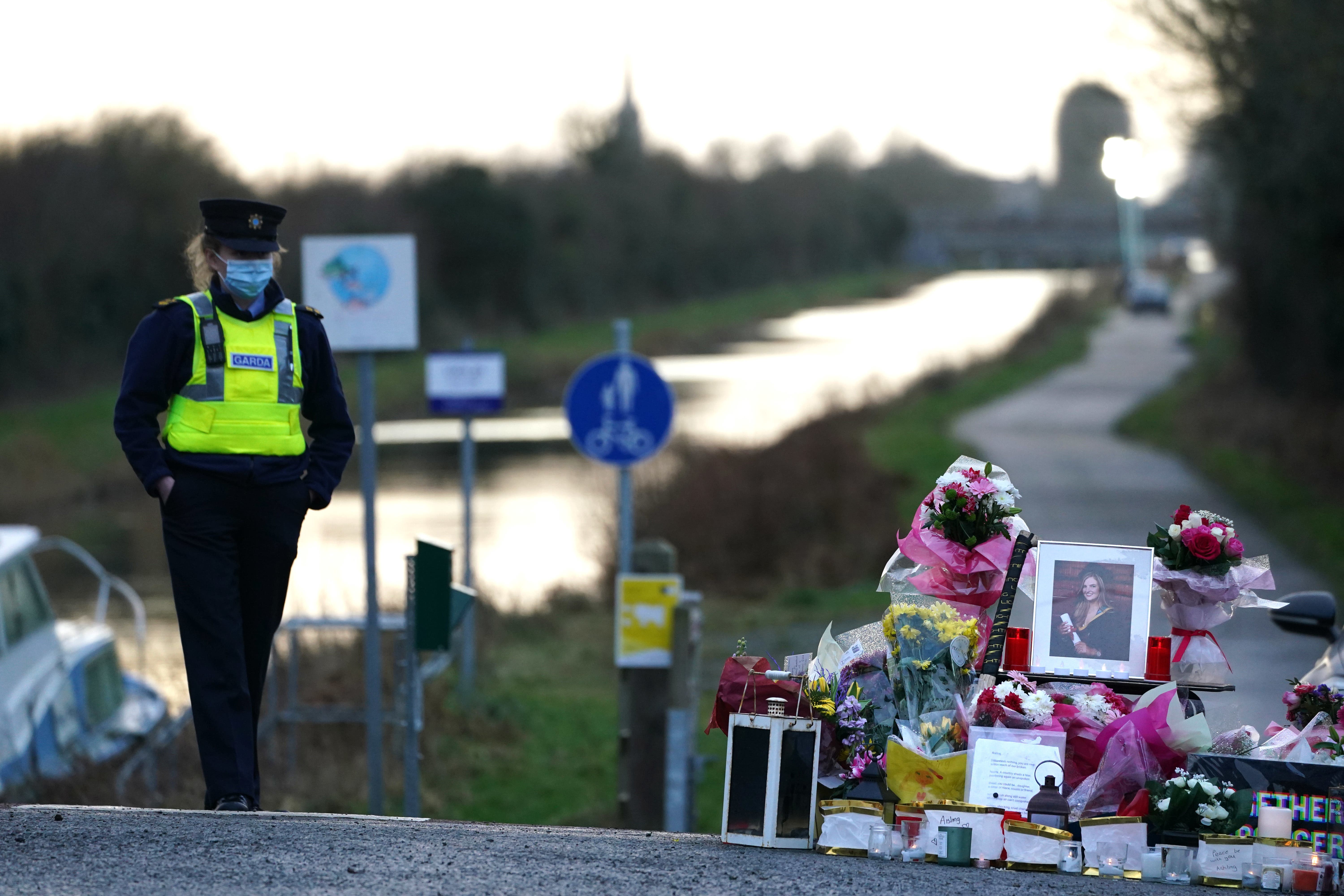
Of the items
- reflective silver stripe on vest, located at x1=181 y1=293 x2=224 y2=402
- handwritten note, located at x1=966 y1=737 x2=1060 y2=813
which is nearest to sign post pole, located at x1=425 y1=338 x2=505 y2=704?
reflective silver stripe on vest, located at x1=181 y1=293 x2=224 y2=402

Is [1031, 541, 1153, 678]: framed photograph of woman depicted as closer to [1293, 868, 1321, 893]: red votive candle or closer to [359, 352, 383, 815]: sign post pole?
[1293, 868, 1321, 893]: red votive candle

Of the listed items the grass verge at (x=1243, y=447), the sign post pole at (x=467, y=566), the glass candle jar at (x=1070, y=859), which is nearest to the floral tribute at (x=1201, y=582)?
the glass candle jar at (x=1070, y=859)

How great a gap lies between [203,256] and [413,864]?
2.29m

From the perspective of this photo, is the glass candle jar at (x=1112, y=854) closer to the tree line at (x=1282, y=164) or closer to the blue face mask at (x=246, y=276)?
the blue face mask at (x=246, y=276)

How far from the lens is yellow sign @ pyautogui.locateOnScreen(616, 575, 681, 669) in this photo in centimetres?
848

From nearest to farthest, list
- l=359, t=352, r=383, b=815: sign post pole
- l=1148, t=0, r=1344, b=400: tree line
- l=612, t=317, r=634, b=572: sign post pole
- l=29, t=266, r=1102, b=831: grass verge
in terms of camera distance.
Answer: l=359, t=352, r=383, b=815: sign post pole → l=29, t=266, r=1102, b=831: grass verge → l=612, t=317, r=634, b=572: sign post pole → l=1148, t=0, r=1344, b=400: tree line

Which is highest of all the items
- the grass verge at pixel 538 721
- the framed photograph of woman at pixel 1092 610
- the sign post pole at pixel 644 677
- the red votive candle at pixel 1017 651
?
the framed photograph of woman at pixel 1092 610

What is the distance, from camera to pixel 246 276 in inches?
212

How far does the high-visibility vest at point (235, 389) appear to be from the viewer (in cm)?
530

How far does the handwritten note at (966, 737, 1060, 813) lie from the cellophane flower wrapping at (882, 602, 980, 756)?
0.48 feet

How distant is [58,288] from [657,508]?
92.0 ft

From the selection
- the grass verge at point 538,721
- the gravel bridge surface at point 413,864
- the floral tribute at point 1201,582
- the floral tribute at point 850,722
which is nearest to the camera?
the gravel bridge surface at point 413,864

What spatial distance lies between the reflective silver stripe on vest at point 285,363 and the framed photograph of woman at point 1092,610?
2.55 m

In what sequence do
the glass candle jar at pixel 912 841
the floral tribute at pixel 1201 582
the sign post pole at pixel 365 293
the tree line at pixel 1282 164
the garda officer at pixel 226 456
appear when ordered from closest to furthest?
the glass candle jar at pixel 912 841 < the floral tribute at pixel 1201 582 < the garda officer at pixel 226 456 < the sign post pole at pixel 365 293 < the tree line at pixel 1282 164
